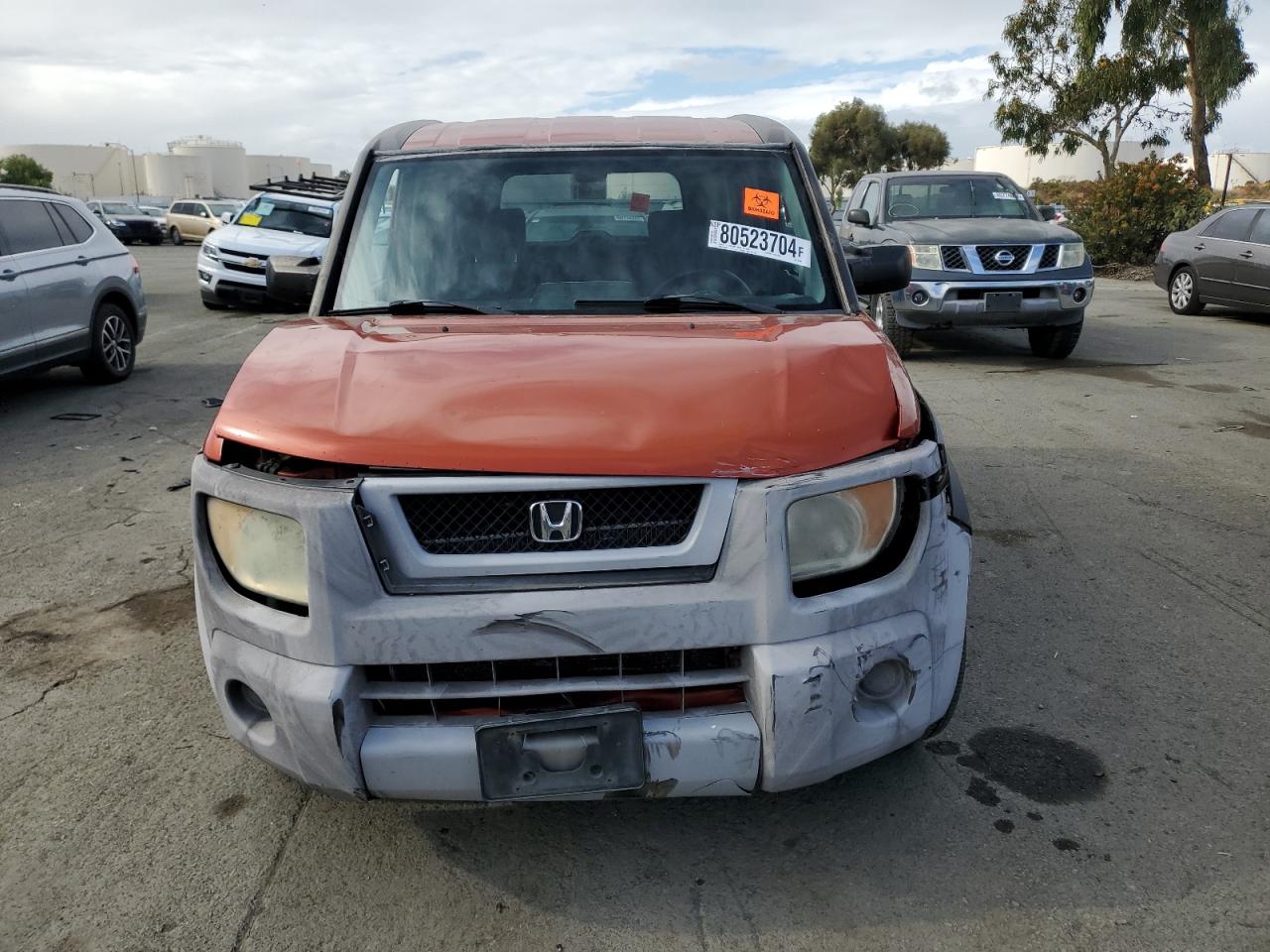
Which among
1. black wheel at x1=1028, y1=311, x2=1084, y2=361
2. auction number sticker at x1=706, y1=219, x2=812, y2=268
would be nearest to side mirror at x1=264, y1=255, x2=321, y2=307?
auction number sticker at x1=706, y1=219, x2=812, y2=268

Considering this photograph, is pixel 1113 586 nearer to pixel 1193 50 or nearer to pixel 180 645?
pixel 180 645

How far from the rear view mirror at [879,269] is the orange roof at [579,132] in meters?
0.56

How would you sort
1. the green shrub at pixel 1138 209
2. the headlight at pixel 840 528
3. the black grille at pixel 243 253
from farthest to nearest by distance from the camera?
the green shrub at pixel 1138 209 → the black grille at pixel 243 253 → the headlight at pixel 840 528

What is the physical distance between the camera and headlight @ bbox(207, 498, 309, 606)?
2383mm

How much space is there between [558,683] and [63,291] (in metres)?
8.12

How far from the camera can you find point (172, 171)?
10194cm

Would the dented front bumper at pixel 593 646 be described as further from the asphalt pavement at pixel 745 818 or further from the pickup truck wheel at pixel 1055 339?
the pickup truck wheel at pixel 1055 339

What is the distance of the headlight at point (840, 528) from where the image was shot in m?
2.38

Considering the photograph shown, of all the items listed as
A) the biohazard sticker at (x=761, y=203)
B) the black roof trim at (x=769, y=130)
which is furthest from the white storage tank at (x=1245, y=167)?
the biohazard sticker at (x=761, y=203)

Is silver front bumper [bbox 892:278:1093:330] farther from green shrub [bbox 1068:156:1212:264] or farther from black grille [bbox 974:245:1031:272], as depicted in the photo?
green shrub [bbox 1068:156:1212:264]

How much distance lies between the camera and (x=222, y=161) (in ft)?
354

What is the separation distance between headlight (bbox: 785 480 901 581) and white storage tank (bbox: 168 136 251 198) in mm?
113643

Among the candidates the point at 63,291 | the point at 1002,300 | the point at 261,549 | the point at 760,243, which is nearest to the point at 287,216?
the point at 63,291

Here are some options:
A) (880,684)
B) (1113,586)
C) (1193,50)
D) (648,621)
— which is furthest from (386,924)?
(1193,50)
